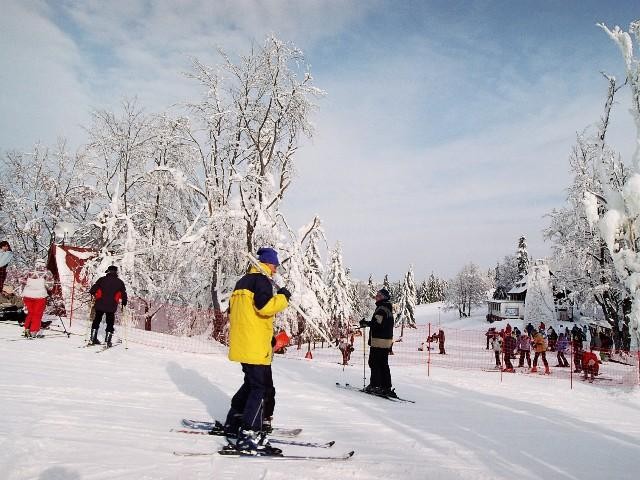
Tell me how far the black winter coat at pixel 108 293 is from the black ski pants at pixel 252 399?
635 cm

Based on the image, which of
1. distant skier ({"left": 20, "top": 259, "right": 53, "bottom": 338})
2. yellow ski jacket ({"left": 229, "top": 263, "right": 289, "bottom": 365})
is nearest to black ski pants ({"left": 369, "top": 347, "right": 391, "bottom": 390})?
yellow ski jacket ({"left": 229, "top": 263, "right": 289, "bottom": 365})

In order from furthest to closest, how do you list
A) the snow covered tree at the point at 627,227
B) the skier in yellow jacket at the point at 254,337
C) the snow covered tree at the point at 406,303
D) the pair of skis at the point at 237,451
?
the snow covered tree at the point at 406,303, the snow covered tree at the point at 627,227, the skier in yellow jacket at the point at 254,337, the pair of skis at the point at 237,451

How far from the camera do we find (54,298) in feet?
52.7

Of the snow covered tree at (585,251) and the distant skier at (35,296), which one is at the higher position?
the snow covered tree at (585,251)

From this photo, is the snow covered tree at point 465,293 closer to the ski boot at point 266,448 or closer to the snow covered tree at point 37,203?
the snow covered tree at point 37,203

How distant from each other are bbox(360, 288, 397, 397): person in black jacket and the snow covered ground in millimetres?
401

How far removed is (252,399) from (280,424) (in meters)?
1.49

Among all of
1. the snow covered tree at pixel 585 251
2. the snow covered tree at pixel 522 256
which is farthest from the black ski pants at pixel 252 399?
the snow covered tree at pixel 522 256

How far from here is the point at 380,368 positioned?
27.8 ft

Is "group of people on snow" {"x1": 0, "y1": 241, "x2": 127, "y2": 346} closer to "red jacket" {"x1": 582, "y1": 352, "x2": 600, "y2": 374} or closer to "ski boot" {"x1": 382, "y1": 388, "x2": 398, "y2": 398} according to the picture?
"ski boot" {"x1": 382, "y1": 388, "x2": 398, "y2": 398}

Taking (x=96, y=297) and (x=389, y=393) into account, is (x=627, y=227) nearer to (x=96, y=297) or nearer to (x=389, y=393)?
(x=389, y=393)

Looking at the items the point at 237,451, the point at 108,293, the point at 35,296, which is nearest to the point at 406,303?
the point at 108,293

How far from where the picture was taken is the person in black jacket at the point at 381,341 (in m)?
8.33

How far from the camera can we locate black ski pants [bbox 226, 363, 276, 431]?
4172 mm
